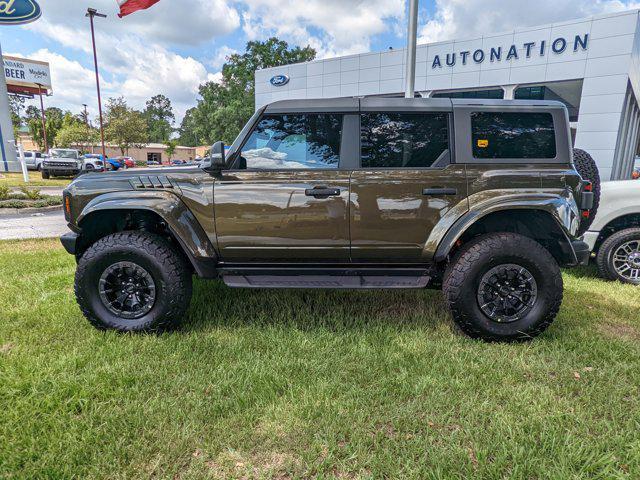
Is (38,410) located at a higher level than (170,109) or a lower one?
lower

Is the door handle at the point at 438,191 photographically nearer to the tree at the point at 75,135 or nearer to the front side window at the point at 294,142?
the front side window at the point at 294,142

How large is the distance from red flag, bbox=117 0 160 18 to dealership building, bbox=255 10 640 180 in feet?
42.9

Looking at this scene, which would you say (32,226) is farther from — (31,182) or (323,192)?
(31,182)

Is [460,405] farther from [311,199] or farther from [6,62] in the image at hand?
[6,62]

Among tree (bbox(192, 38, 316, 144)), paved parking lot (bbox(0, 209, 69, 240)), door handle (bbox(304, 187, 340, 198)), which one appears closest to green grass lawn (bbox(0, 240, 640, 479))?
door handle (bbox(304, 187, 340, 198))

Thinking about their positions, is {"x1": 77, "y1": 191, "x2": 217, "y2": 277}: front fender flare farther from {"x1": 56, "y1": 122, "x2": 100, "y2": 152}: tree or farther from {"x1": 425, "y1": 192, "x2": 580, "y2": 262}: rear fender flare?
{"x1": 56, "y1": 122, "x2": 100, "y2": 152}: tree

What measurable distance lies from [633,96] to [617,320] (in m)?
18.1

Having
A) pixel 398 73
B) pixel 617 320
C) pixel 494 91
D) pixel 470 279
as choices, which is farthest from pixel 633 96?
pixel 470 279

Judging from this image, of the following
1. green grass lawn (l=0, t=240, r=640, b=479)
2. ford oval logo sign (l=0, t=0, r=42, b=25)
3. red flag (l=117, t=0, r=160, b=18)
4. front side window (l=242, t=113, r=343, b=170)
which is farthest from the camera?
ford oval logo sign (l=0, t=0, r=42, b=25)

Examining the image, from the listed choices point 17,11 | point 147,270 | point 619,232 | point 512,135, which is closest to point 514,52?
point 619,232

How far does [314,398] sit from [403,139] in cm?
210

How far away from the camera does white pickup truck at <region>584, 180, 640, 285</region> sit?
4711mm

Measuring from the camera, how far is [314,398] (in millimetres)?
2395

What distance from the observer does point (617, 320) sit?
3641 millimetres
